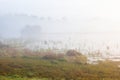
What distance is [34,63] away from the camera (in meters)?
48.4

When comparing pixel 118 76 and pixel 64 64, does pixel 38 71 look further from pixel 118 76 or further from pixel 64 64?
pixel 118 76

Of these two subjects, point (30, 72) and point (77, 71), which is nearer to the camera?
point (30, 72)

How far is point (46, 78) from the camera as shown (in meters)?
38.2

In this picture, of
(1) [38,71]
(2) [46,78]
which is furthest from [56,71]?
(2) [46,78]

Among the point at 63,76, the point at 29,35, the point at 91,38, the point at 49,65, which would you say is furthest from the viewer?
the point at 29,35

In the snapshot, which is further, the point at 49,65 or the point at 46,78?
the point at 49,65

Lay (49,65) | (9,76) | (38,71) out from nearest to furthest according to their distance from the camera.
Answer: (9,76) < (38,71) < (49,65)

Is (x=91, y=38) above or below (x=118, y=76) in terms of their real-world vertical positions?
above

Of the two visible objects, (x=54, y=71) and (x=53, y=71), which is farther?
(x=53, y=71)

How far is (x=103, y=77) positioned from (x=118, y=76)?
101 inches

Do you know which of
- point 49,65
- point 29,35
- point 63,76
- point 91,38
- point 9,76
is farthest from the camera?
point 29,35

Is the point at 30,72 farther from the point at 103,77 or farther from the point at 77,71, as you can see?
the point at 103,77

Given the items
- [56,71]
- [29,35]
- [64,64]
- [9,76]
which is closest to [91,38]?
[29,35]

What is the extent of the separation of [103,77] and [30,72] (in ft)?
32.4
